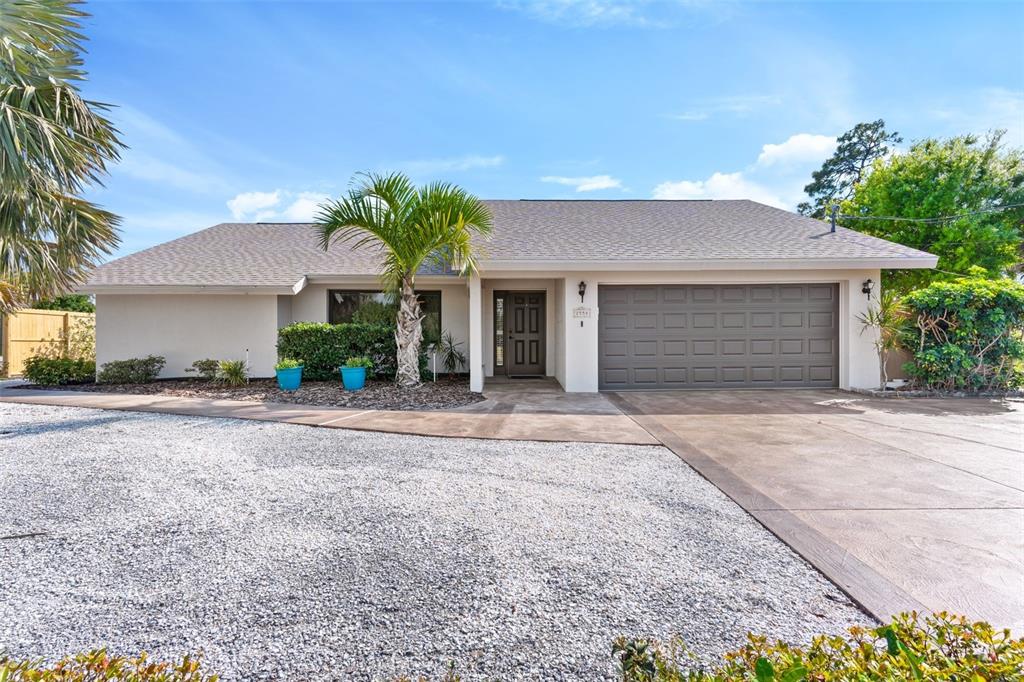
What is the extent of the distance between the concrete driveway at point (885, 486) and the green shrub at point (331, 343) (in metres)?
5.61

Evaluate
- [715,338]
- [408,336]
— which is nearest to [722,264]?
[715,338]

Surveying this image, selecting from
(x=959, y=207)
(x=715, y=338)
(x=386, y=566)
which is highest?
(x=959, y=207)

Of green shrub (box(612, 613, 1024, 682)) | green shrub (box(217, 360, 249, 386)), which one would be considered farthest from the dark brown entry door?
green shrub (box(612, 613, 1024, 682))

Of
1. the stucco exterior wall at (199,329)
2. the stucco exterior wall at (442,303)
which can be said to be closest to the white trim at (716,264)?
the stucco exterior wall at (442,303)

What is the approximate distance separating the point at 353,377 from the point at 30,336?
10.7 meters

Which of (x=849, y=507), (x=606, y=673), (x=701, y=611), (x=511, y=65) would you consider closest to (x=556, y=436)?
(x=849, y=507)

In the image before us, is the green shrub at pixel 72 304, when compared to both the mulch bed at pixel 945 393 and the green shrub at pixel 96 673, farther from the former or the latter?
the mulch bed at pixel 945 393

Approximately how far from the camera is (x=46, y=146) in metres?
5.51

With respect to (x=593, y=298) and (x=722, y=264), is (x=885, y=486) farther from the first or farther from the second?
(x=593, y=298)

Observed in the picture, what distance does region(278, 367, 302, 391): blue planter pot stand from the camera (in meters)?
9.23

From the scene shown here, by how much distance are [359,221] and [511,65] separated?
416 centimetres

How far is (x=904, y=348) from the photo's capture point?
366 inches

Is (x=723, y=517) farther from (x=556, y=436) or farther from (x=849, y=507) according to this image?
(x=556, y=436)

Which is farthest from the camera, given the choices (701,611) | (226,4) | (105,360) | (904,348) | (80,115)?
(105,360)
